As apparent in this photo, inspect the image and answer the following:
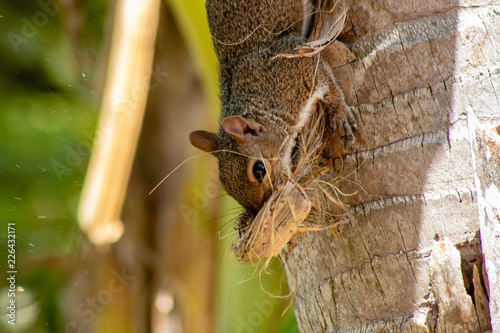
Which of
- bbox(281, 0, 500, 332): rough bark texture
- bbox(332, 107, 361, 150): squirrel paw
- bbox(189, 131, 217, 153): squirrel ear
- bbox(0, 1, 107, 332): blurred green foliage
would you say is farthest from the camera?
bbox(0, 1, 107, 332): blurred green foliage

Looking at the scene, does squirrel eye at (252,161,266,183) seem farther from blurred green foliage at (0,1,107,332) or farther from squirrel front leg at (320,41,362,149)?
Answer: blurred green foliage at (0,1,107,332)

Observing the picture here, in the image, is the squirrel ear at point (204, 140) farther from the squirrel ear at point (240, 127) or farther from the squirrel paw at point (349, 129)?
the squirrel paw at point (349, 129)

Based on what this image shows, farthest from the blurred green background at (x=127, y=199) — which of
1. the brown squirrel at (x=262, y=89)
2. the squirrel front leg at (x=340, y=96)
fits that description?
the squirrel front leg at (x=340, y=96)

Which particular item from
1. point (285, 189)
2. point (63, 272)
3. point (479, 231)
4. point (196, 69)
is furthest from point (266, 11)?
point (63, 272)

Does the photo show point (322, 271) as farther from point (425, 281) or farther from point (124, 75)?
point (124, 75)

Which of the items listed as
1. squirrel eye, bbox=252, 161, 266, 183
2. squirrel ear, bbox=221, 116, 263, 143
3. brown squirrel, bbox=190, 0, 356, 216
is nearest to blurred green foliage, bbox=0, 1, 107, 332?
brown squirrel, bbox=190, 0, 356, 216

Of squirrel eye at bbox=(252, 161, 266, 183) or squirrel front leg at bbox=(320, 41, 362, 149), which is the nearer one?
squirrel front leg at bbox=(320, 41, 362, 149)

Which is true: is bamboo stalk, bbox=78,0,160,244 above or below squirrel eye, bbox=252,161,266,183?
above

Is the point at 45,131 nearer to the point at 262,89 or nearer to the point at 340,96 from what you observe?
the point at 262,89
